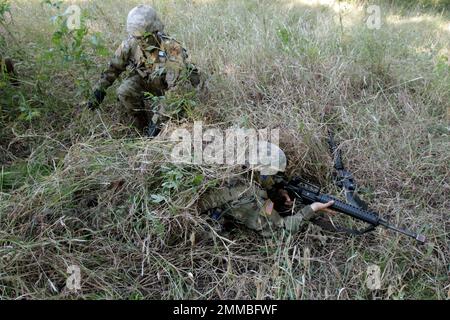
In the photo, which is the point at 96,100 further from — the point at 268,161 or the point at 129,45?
the point at 268,161

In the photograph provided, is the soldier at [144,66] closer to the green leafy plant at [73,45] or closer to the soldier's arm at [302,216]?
the green leafy plant at [73,45]

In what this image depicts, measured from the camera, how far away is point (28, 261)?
250 centimetres

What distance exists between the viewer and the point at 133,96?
3.92 m

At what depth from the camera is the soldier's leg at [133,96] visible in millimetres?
3893

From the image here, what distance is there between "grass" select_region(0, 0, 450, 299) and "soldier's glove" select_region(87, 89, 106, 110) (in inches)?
4.5

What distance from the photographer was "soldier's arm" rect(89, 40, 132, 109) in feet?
12.6

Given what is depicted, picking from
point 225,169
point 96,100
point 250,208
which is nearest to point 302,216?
point 250,208

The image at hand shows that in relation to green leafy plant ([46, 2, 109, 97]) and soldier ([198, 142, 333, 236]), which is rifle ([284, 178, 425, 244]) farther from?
green leafy plant ([46, 2, 109, 97])

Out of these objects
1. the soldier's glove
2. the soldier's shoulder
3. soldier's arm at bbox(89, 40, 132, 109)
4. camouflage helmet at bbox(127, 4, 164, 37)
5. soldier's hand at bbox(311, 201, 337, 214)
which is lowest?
soldier's hand at bbox(311, 201, 337, 214)


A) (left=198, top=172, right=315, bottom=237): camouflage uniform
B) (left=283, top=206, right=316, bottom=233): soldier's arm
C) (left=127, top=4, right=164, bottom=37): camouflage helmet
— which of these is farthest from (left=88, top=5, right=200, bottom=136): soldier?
(left=283, top=206, right=316, bottom=233): soldier's arm

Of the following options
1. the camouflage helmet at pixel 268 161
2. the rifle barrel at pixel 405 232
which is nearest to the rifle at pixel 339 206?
the rifle barrel at pixel 405 232

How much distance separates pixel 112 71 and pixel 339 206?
248 cm

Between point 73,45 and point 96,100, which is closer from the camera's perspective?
point 73,45

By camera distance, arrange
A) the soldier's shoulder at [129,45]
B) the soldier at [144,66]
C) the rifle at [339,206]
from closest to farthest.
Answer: the rifle at [339,206]
the soldier at [144,66]
the soldier's shoulder at [129,45]
